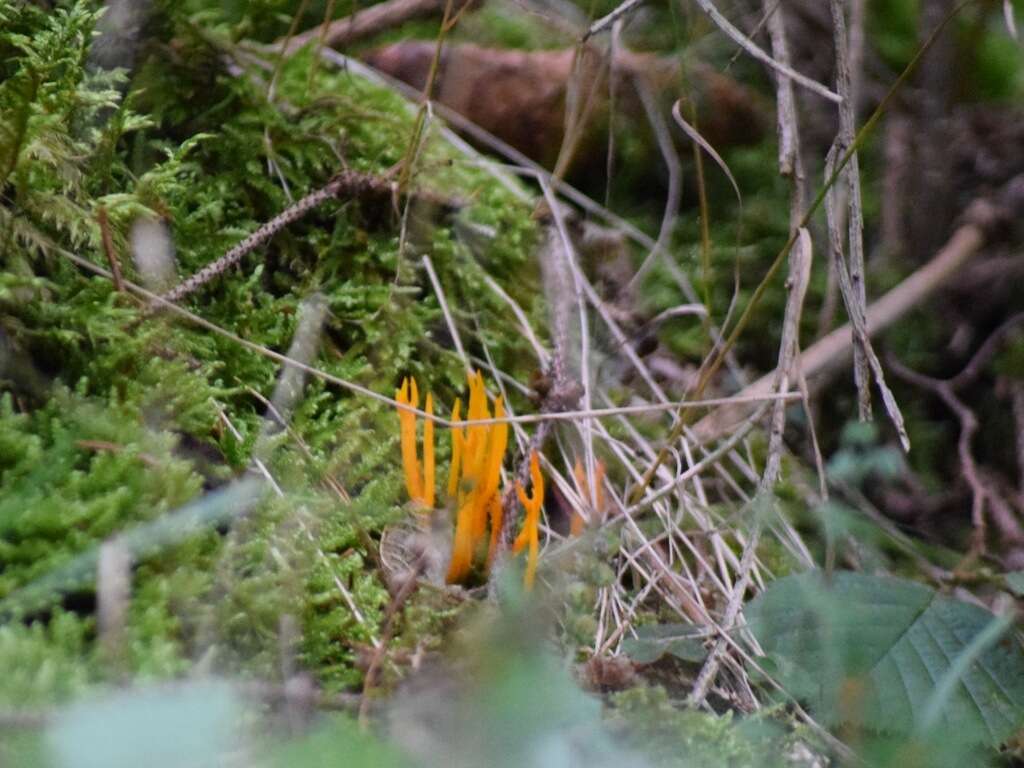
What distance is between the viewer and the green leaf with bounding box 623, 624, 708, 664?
41.6 inches

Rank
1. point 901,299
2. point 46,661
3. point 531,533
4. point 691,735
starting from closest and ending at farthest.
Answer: point 46,661, point 691,735, point 531,533, point 901,299

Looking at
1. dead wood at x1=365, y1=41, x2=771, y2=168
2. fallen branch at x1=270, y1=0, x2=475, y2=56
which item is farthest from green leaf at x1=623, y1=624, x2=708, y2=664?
fallen branch at x1=270, y1=0, x2=475, y2=56

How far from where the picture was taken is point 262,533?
1.00 m

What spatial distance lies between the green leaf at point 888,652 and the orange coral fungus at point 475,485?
33 centimetres

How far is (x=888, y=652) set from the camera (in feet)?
3.65

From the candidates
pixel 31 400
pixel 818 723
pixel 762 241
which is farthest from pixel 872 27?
pixel 31 400

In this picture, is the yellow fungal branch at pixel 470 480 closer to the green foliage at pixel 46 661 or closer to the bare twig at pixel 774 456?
the bare twig at pixel 774 456

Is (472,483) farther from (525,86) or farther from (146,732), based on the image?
(525,86)

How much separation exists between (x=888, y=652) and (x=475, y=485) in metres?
0.53

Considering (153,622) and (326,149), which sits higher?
(326,149)

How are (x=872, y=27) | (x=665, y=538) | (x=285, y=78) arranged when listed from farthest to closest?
(x=872, y=27), (x=285, y=78), (x=665, y=538)

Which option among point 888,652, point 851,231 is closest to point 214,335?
point 851,231

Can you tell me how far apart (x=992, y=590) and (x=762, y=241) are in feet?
3.08

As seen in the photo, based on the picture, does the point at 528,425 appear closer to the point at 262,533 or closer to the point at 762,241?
the point at 262,533
